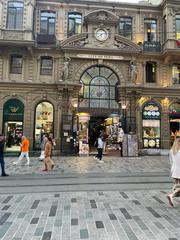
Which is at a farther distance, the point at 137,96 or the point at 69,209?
the point at 137,96

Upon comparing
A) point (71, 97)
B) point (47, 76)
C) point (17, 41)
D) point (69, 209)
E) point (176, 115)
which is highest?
point (17, 41)

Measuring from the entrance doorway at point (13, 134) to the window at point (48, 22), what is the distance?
31.9ft

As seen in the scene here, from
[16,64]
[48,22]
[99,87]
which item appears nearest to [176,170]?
[99,87]

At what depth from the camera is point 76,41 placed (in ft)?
76.9

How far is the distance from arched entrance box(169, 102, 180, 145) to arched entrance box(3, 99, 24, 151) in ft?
48.4

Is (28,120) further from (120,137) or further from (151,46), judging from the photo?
(151,46)

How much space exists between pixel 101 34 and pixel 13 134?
13108 mm

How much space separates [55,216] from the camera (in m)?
5.75

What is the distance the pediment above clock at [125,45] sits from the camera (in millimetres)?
23688

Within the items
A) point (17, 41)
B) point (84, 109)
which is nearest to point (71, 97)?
point (84, 109)

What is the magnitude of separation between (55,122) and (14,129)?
389 cm

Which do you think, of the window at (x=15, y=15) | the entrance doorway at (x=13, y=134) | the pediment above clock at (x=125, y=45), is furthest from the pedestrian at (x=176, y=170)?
the window at (x=15, y=15)

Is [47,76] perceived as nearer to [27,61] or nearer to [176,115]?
[27,61]

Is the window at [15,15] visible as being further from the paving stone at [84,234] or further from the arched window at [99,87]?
the paving stone at [84,234]
